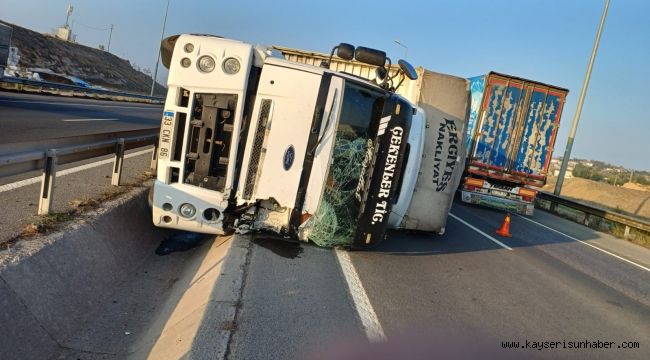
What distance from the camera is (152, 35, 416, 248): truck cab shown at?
17.6 ft

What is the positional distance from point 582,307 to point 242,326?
432 centimetres

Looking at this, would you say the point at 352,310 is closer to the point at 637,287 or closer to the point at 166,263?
the point at 166,263

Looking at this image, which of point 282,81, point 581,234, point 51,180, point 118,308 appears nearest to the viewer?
point 118,308

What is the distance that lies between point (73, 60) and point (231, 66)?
56610mm

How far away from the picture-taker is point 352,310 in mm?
4570

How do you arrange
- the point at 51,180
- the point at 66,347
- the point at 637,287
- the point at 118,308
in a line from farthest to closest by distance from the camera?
the point at 637,287 < the point at 51,180 < the point at 118,308 < the point at 66,347

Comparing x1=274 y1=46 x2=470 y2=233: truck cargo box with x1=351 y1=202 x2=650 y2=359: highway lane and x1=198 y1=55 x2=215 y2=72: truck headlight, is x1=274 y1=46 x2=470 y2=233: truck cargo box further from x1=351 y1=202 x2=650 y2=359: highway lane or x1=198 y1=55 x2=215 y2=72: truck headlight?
x1=198 y1=55 x2=215 y2=72: truck headlight

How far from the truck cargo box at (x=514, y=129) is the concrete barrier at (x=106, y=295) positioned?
1052 centimetres

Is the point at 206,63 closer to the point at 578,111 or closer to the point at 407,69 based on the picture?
the point at 407,69

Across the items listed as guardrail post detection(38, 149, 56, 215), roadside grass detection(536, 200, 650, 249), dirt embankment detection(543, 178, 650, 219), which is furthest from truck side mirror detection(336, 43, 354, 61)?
dirt embankment detection(543, 178, 650, 219)

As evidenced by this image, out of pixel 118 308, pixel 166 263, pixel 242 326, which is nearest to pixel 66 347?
pixel 118 308

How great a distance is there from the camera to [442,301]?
5398 mm

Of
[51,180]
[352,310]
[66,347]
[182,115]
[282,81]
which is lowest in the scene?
[66,347]

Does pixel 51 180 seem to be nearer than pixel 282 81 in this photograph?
Yes
